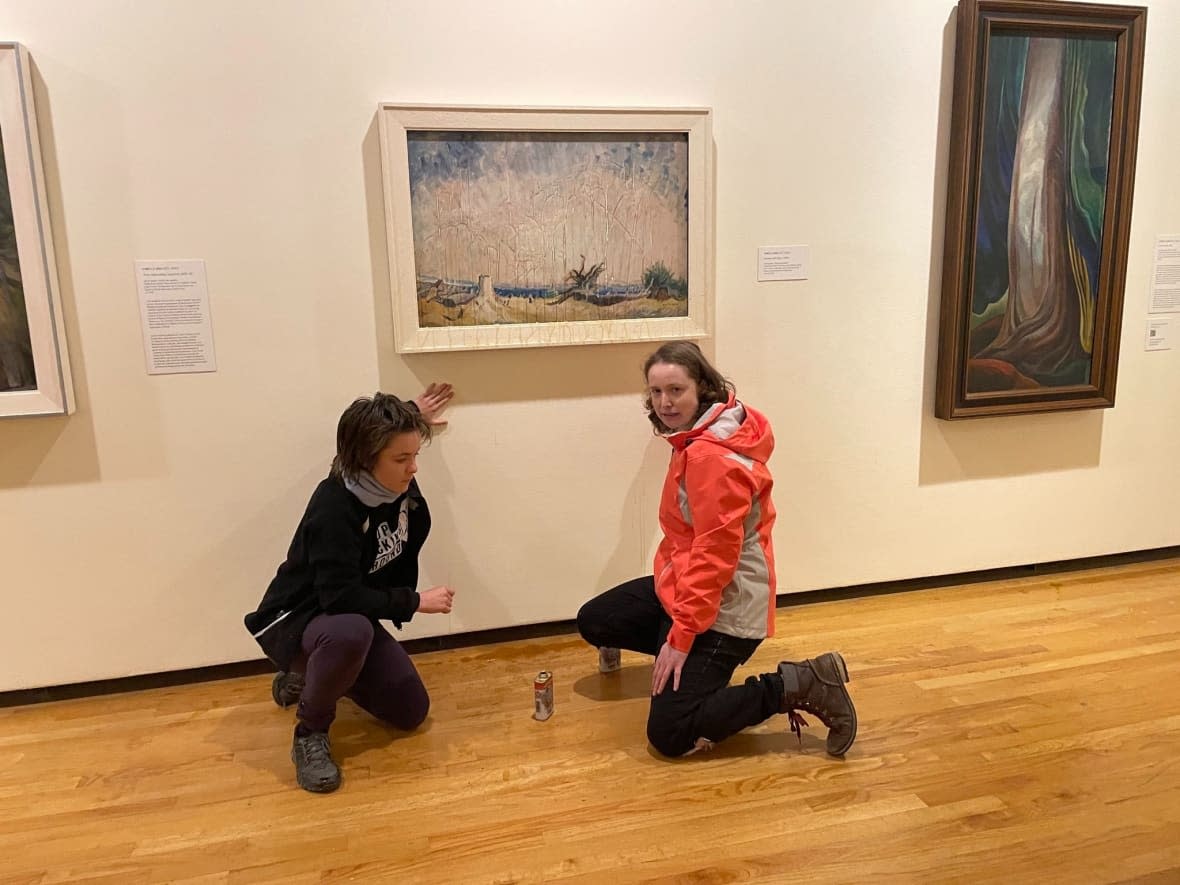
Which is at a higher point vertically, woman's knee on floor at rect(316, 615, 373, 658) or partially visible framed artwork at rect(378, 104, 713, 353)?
partially visible framed artwork at rect(378, 104, 713, 353)

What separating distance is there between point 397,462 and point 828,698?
1239mm

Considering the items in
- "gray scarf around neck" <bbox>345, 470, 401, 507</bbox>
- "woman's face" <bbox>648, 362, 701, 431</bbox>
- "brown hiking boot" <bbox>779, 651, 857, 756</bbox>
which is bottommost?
"brown hiking boot" <bbox>779, 651, 857, 756</bbox>

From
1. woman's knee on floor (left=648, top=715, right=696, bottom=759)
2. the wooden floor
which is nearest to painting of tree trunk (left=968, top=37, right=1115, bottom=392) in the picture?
the wooden floor

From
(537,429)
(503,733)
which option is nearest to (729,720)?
(503,733)

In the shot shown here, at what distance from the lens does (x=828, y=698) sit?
83.2 inches

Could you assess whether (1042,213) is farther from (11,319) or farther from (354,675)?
(11,319)

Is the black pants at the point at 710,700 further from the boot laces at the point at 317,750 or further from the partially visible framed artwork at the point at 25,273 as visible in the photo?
the partially visible framed artwork at the point at 25,273

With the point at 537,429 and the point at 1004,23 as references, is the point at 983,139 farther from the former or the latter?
the point at 537,429

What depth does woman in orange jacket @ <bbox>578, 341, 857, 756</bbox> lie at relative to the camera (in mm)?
2078

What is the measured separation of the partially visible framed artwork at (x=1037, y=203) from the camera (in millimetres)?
2762

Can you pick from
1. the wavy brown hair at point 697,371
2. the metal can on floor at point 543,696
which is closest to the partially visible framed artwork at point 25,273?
the metal can on floor at point 543,696

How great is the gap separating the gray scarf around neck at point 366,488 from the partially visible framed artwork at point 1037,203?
1.95m

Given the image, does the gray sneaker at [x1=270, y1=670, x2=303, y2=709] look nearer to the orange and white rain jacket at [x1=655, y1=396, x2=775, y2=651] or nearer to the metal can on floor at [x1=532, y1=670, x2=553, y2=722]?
the metal can on floor at [x1=532, y1=670, x2=553, y2=722]

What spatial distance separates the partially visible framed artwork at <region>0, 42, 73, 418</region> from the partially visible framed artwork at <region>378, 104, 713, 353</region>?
0.88 m
